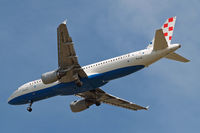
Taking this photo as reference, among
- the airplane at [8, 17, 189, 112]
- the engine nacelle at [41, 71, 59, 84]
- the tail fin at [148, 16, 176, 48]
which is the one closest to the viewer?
the airplane at [8, 17, 189, 112]

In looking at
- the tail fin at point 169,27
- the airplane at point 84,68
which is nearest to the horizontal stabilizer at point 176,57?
the airplane at point 84,68

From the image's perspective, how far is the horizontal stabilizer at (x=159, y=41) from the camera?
41.3 meters

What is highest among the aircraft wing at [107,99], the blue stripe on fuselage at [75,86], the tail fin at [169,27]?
the tail fin at [169,27]

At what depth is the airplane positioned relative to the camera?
42.1 meters

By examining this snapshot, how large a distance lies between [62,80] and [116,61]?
6.02 meters

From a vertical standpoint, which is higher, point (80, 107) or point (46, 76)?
point (46, 76)

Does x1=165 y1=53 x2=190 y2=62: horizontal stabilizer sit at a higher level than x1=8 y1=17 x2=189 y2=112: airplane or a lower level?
lower

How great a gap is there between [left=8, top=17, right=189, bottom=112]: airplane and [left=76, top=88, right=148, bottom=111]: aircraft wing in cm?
314

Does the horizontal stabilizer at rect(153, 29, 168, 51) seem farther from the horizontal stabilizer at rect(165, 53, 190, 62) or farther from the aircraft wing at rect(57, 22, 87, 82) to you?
the aircraft wing at rect(57, 22, 87, 82)

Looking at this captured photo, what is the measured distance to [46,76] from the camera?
43969 mm

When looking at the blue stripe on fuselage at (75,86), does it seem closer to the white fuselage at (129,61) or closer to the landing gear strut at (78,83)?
the white fuselage at (129,61)

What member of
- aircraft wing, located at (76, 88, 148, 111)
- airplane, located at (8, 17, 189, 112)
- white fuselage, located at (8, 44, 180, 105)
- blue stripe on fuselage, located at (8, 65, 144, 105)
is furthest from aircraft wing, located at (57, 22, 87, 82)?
aircraft wing, located at (76, 88, 148, 111)

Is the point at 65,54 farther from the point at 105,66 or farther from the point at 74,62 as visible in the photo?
the point at 105,66

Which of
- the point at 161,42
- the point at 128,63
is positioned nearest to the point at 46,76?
the point at 128,63
